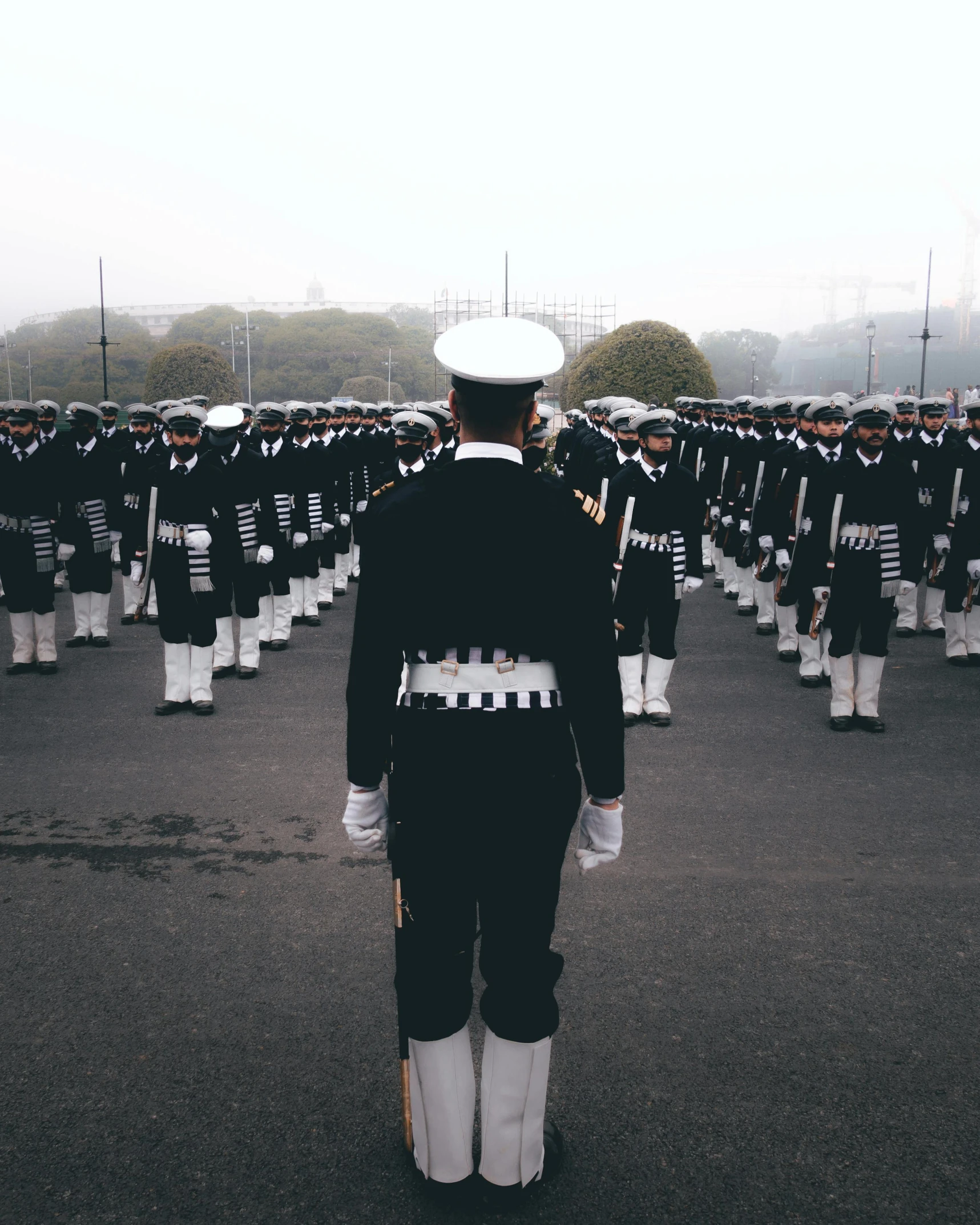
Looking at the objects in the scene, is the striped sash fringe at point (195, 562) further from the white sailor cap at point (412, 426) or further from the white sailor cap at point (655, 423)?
the white sailor cap at point (655, 423)

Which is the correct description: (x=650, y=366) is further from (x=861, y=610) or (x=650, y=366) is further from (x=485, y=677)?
(x=485, y=677)

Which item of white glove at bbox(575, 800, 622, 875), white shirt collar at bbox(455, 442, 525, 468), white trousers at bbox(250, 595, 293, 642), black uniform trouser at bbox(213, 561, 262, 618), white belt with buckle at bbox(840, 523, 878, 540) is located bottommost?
A: white trousers at bbox(250, 595, 293, 642)

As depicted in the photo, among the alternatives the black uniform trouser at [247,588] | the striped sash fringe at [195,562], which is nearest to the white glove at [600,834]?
the striped sash fringe at [195,562]

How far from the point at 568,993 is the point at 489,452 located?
2244 mm

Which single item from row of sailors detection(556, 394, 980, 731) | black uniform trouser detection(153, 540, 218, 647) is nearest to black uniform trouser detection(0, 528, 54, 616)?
black uniform trouser detection(153, 540, 218, 647)

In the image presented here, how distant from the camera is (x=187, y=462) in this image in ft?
25.9

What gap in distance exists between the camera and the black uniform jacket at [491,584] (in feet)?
8.57

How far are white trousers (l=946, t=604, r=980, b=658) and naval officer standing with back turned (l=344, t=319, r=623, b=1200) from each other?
7836 millimetres

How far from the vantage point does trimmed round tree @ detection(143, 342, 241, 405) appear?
189 ft

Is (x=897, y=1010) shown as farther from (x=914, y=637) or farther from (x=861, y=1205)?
(x=914, y=637)

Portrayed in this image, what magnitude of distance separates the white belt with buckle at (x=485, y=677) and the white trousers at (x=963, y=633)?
8.04 meters

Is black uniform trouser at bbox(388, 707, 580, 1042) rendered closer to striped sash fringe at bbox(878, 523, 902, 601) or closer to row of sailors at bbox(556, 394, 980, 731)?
row of sailors at bbox(556, 394, 980, 731)

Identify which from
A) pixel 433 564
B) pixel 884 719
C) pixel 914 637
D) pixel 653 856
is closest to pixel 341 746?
pixel 653 856

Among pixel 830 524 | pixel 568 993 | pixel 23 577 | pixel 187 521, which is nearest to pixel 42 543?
pixel 23 577
